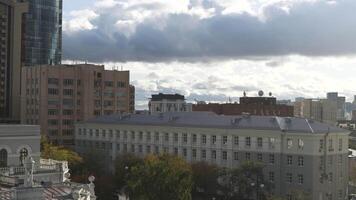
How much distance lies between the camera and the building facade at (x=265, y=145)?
81750mm

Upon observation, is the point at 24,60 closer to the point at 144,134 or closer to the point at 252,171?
the point at 144,134

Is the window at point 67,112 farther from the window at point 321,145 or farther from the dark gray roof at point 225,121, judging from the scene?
the window at point 321,145

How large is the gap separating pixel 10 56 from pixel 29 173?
4793 inches

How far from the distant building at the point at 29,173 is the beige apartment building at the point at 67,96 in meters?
72.3

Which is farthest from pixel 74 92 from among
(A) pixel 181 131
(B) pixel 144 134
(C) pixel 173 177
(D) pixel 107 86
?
(C) pixel 173 177

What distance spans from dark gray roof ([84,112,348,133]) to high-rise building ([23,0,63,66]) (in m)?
57.1

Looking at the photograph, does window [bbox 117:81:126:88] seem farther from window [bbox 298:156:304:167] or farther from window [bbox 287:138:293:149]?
window [bbox 298:156:304:167]

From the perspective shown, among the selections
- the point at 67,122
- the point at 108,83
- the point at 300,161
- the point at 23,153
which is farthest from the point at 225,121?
the point at 108,83

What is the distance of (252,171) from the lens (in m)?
79.1

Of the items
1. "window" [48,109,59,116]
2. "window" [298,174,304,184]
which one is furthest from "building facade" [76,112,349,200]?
"window" [48,109,59,116]

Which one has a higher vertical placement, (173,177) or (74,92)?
(74,92)

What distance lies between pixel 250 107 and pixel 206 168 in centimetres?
6839

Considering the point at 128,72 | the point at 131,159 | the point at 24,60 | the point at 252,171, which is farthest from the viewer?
the point at 24,60

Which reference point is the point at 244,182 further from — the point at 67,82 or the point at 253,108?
the point at 253,108
